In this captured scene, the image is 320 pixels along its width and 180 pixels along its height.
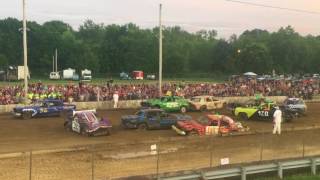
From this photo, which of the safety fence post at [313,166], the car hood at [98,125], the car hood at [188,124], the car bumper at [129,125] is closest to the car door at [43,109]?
the car bumper at [129,125]

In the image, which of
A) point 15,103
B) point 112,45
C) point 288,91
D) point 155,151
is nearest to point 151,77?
point 112,45

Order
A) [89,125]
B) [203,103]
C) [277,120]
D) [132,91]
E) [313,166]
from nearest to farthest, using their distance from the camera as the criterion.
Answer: [313,166] → [89,125] → [277,120] → [203,103] → [132,91]

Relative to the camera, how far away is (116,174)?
18594 millimetres

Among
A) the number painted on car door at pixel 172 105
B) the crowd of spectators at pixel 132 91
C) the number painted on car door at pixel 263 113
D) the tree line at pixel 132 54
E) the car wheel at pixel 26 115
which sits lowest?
the car wheel at pixel 26 115

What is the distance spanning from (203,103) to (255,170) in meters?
27.1

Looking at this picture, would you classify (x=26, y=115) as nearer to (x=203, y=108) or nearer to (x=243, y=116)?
(x=203, y=108)

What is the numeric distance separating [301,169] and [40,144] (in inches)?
493

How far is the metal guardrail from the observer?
1697 centimetres

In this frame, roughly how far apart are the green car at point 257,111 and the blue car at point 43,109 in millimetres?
11710

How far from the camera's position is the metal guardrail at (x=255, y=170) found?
17.0 m

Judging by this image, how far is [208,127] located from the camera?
30.3m

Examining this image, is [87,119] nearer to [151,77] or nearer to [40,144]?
Answer: [40,144]

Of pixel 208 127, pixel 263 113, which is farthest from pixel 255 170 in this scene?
pixel 263 113

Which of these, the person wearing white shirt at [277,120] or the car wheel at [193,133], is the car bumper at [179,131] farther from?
the person wearing white shirt at [277,120]
